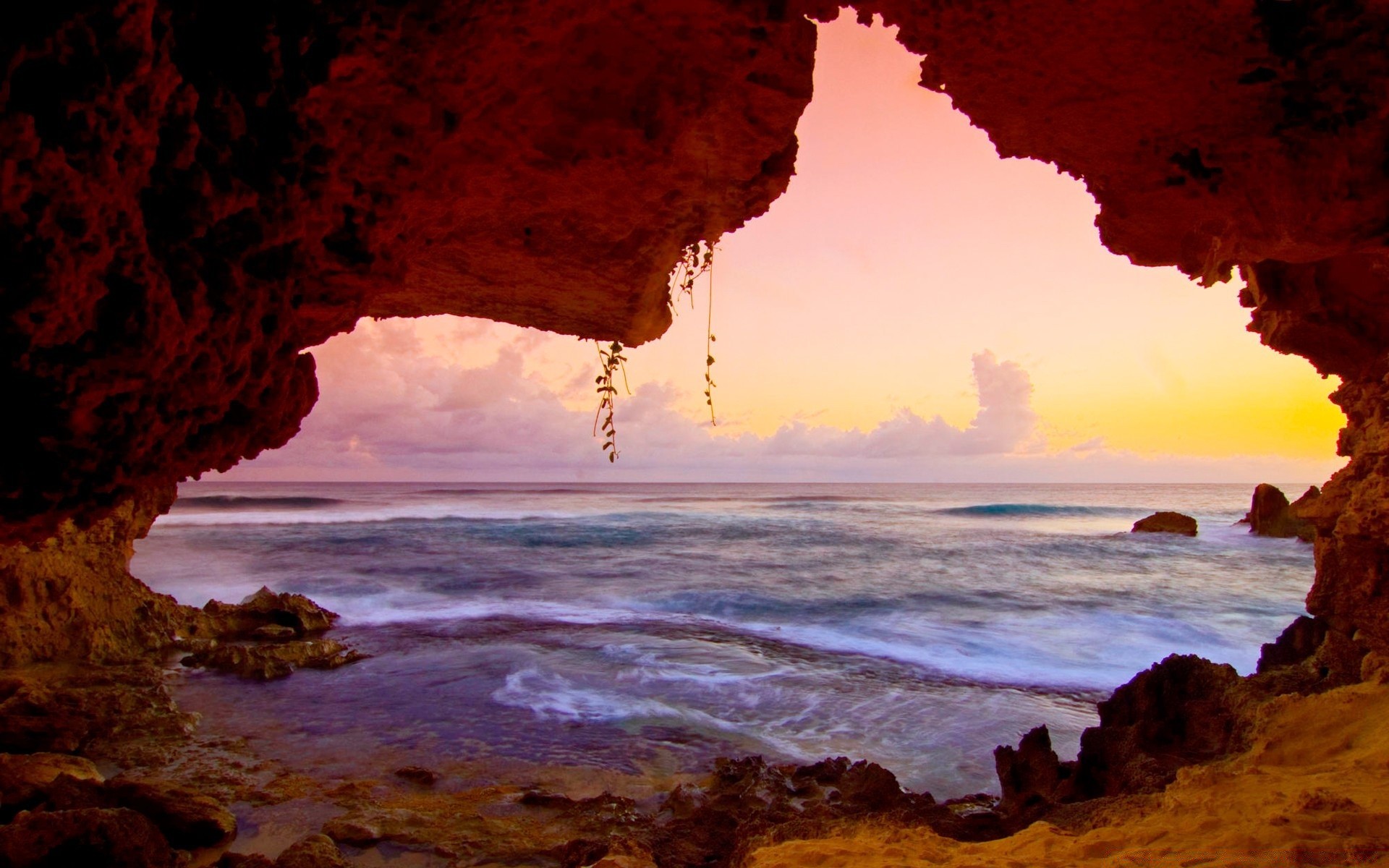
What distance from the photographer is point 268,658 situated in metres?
7.47

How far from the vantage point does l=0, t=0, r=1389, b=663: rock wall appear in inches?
56.9

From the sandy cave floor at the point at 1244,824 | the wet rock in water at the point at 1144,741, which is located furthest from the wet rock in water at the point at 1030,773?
the sandy cave floor at the point at 1244,824

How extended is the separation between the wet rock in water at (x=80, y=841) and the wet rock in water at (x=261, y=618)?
19.6ft

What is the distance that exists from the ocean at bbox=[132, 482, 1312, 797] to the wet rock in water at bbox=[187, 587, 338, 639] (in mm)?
732

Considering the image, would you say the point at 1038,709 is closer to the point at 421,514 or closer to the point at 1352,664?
the point at 1352,664

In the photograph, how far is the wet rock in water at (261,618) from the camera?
8.62 m

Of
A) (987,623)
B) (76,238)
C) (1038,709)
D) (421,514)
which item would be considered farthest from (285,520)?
(76,238)

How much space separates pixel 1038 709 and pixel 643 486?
6277 cm

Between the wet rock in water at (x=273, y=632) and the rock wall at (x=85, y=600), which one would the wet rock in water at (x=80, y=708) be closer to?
the rock wall at (x=85, y=600)

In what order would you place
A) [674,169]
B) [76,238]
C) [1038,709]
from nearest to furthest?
[76,238], [674,169], [1038,709]

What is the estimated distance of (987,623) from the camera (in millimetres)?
11344

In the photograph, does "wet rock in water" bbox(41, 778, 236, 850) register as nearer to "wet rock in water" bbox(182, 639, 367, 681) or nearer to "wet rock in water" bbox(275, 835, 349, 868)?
"wet rock in water" bbox(275, 835, 349, 868)

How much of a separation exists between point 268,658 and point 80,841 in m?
4.86

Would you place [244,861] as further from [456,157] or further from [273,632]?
[273,632]
